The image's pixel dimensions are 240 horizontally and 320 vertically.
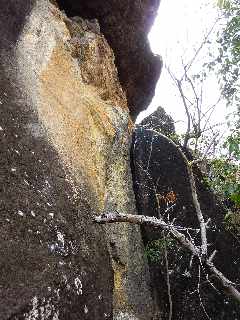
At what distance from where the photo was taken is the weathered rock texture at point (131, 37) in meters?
9.72

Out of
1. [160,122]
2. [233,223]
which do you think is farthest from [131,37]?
[233,223]

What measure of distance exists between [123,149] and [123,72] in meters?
2.90

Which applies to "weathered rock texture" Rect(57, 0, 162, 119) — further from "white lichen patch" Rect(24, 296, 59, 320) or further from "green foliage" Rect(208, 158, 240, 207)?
"white lichen patch" Rect(24, 296, 59, 320)

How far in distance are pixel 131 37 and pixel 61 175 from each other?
21.5 ft

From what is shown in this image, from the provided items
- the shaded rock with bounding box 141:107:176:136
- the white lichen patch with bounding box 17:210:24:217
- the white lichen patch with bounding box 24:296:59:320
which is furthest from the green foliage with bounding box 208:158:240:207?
the white lichen patch with bounding box 24:296:59:320

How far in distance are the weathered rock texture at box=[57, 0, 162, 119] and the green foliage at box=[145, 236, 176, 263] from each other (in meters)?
4.31

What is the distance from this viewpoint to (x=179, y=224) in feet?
35.1

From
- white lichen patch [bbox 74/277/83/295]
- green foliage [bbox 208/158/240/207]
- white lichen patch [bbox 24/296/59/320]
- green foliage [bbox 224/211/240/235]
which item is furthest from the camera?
green foliage [bbox 208/158/240/207]

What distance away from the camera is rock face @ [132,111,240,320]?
9.26 m

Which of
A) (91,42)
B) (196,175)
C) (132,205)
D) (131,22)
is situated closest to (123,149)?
(132,205)

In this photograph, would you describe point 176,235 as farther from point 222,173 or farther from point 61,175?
point 222,173

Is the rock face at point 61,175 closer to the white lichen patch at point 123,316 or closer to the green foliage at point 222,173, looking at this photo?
the white lichen patch at point 123,316

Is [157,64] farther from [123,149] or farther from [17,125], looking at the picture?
[17,125]

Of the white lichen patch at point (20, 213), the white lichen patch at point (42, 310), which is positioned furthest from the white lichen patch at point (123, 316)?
the white lichen patch at point (20, 213)
